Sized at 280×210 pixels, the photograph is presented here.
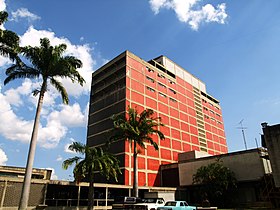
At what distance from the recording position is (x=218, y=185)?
37844 mm

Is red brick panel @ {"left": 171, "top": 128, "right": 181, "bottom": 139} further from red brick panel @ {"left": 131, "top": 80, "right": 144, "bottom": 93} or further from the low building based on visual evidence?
the low building

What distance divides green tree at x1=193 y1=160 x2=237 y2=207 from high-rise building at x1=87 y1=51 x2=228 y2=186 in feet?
53.1

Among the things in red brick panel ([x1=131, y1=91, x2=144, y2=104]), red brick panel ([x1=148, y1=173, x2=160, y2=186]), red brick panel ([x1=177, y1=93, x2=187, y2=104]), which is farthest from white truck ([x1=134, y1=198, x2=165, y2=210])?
red brick panel ([x1=177, y1=93, x2=187, y2=104])

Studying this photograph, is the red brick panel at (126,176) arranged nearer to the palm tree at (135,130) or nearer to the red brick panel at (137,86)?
the palm tree at (135,130)

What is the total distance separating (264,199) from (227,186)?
5581mm

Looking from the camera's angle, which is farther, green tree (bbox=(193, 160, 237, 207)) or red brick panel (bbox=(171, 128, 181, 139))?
red brick panel (bbox=(171, 128, 181, 139))

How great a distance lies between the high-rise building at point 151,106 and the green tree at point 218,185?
16175 millimetres

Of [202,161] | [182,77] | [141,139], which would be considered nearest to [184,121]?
[182,77]

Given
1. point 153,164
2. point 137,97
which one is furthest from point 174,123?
point 153,164

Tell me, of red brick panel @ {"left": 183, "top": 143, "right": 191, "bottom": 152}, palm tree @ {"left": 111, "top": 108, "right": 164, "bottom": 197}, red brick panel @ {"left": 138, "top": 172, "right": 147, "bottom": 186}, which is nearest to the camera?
palm tree @ {"left": 111, "top": 108, "right": 164, "bottom": 197}

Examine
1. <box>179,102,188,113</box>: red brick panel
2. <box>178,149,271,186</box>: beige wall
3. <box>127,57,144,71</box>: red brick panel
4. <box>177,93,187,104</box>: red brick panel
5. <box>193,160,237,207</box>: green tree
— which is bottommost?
<box>193,160,237,207</box>: green tree

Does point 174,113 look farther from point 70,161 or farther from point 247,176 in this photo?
point 70,161

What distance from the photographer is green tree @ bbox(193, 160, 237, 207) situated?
3772cm

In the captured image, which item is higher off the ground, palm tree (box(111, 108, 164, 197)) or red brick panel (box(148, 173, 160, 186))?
palm tree (box(111, 108, 164, 197))
